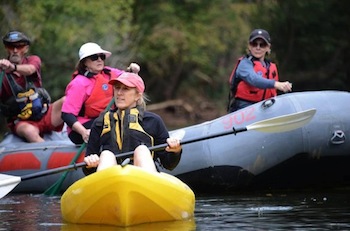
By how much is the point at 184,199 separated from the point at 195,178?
2.21m

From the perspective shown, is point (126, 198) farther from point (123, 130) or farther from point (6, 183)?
point (6, 183)

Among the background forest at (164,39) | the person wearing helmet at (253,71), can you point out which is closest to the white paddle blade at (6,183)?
the person wearing helmet at (253,71)

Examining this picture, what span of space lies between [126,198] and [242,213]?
4.32 ft

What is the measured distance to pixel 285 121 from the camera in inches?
369

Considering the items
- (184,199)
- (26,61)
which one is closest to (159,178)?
(184,199)

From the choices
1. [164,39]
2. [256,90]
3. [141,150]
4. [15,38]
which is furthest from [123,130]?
[164,39]

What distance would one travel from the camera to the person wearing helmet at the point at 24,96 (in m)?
11.6

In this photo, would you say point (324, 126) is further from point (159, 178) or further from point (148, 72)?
point (148, 72)

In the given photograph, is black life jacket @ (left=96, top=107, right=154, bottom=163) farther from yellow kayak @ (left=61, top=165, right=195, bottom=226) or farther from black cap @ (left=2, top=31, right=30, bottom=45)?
black cap @ (left=2, top=31, right=30, bottom=45)

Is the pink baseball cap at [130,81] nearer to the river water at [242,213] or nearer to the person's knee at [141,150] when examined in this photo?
the person's knee at [141,150]

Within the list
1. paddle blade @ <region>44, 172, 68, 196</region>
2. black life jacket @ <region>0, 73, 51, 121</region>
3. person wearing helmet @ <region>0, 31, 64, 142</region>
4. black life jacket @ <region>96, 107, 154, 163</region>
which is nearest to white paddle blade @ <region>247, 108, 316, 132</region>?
black life jacket @ <region>96, 107, 154, 163</region>

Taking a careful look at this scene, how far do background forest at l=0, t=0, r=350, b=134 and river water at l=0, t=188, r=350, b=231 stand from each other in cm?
1050

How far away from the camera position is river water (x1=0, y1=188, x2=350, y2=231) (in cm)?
798

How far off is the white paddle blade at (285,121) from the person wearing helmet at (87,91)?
2.06 meters
